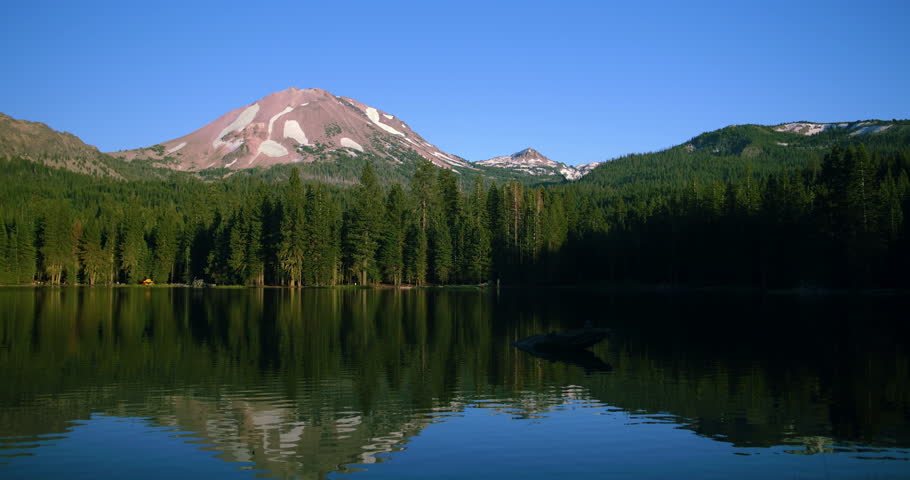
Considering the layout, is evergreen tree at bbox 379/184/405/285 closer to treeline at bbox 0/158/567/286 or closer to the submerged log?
treeline at bbox 0/158/567/286

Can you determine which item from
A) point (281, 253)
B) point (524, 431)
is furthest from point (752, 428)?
point (281, 253)

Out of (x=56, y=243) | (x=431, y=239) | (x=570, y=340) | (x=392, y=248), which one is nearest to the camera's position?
(x=570, y=340)

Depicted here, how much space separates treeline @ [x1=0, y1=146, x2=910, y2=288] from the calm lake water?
198ft

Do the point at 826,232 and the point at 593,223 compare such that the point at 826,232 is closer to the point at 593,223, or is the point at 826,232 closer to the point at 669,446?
the point at 593,223

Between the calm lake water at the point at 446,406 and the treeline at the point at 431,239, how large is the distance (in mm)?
60447

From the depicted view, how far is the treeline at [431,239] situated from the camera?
9181cm

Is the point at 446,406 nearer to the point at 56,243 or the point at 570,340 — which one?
the point at 570,340

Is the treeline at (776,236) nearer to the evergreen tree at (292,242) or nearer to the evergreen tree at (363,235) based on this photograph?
the evergreen tree at (363,235)

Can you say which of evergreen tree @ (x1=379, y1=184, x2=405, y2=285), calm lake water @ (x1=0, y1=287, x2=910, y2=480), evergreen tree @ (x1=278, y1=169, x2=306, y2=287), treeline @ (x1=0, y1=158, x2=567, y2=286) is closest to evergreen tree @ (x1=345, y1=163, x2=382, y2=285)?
treeline @ (x1=0, y1=158, x2=567, y2=286)

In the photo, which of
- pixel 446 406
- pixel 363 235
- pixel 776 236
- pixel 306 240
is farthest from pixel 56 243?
pixel 446 406

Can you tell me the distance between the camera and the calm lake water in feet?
40.4

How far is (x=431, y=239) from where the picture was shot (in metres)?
112

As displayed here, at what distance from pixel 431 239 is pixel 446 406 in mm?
95267

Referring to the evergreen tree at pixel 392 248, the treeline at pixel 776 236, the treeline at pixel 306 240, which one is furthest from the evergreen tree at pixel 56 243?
the treeline at pixel 776 236
